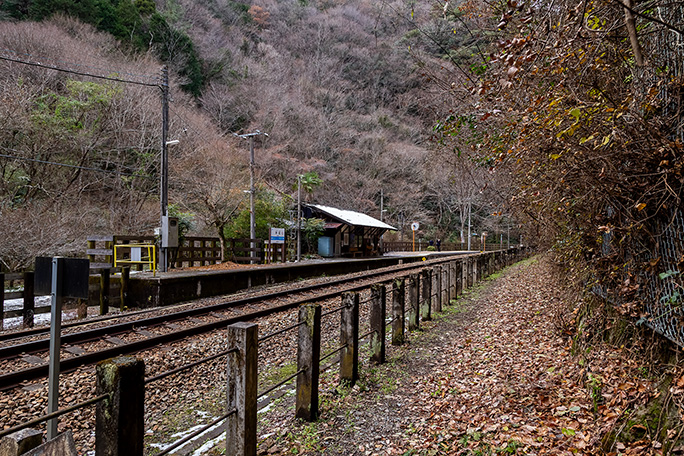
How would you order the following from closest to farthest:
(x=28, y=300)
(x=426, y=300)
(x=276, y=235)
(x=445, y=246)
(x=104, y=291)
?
(x=426, y=300) → (x=28, y=300) → (x=104, y=291) → (x=276, y=235) → (x=445, y=246)

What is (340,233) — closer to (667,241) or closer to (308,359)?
(308,359)

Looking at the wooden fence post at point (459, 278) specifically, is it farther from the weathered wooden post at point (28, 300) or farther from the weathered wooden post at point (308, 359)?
the weathered wooden post at point (28, 300)

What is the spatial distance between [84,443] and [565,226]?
6.55 metres

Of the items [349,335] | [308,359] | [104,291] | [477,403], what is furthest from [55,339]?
[104,291]

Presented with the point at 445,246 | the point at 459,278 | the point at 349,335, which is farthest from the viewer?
the point at 445,246

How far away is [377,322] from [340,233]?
24.6 m

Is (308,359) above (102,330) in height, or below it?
above

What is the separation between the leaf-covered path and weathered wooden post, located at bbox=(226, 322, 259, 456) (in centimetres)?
63

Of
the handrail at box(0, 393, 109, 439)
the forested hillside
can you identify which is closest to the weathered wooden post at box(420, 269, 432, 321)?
the forested hillside

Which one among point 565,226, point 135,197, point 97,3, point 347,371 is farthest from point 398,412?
point 97,3

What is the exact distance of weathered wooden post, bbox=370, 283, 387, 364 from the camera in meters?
5.48

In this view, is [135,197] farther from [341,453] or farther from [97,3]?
[341,453]

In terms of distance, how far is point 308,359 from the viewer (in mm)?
3963

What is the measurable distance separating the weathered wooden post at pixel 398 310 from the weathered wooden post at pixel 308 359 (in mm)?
2554
